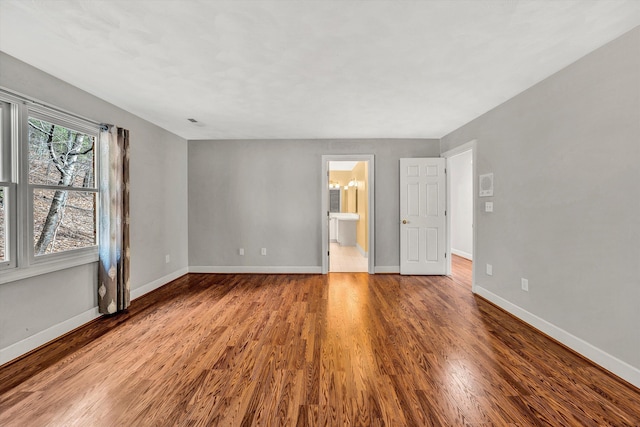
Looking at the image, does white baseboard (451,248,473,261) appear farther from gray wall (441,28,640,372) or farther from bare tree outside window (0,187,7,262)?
bare tree outside window (0,187,7,262)

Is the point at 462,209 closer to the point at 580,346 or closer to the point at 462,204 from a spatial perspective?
the point at 462,204

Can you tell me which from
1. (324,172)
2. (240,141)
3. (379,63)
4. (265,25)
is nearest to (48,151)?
(265,25)

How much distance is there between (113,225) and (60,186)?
2.11ft

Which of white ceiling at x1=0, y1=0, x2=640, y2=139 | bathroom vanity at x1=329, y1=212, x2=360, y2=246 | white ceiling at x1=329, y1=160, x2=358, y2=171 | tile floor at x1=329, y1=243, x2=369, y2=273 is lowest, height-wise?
tile floor at x1=329, y1=243, x2=369, y2=273

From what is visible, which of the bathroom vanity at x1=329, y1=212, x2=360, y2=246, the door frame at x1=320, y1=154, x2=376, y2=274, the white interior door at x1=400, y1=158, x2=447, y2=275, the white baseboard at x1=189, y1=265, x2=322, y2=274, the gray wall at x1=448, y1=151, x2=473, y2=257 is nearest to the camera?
the white interior door at x1=400, y1=158, x2=447, y2=275

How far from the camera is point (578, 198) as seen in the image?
2.31 meters

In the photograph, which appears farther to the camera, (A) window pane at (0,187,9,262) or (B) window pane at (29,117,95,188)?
(B) window pane at (29,117,95,188)

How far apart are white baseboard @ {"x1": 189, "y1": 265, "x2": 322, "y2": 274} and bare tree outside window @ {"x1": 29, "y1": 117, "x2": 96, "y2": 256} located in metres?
2.14

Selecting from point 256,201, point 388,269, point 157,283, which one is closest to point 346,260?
point 388,269

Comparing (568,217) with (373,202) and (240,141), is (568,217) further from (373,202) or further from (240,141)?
(240,141)

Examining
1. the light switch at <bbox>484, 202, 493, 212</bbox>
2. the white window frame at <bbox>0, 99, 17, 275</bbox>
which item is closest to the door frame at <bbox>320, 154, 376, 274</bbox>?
the light switch at <bbox>484, 202, 493, 212</bbox>

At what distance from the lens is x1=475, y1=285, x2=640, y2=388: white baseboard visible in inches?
74.6

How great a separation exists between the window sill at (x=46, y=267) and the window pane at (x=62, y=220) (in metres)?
0.11

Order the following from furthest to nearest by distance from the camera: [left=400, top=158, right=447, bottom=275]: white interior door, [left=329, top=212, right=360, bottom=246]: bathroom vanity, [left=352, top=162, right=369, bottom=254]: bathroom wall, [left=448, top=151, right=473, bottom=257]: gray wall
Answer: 1. [left=329, top=212, right=360, bottom=246]: bathroom vanity
2. [left=448, top=151, right=473, bottom=257]: gray wall
3. [left=352, top=162, right=369, bottom=254]: bathroom wall
4. [left=400, top=158, right=447, bottom=275]: white interior door
